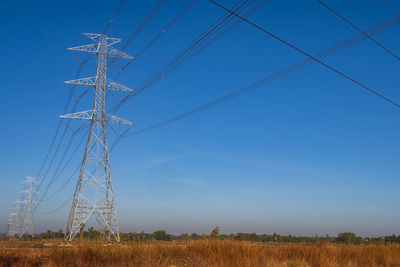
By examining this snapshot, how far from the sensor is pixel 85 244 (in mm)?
15430

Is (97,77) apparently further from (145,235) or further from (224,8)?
(224,8)

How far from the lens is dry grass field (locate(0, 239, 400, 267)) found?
13.1 m

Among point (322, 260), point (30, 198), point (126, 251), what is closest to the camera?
point (322, 260)

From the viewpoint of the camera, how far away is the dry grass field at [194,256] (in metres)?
13.1

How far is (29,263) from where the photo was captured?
14.7 metres

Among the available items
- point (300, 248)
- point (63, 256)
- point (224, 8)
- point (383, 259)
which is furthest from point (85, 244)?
point (383, 259)

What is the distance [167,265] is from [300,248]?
23.4ft

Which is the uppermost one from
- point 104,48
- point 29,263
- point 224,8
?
point 104,48

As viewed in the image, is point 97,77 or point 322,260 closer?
point 322,260

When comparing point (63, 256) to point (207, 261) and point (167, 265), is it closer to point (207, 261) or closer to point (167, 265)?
point (167, 265)

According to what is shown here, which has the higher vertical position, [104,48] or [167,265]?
[104,48]

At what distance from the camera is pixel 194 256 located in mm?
13742

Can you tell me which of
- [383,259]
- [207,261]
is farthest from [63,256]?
[383,259]

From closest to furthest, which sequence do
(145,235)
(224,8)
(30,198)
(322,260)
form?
1. (224,8)
2. (322,260)
3. (145,235)
4. (30,198)
